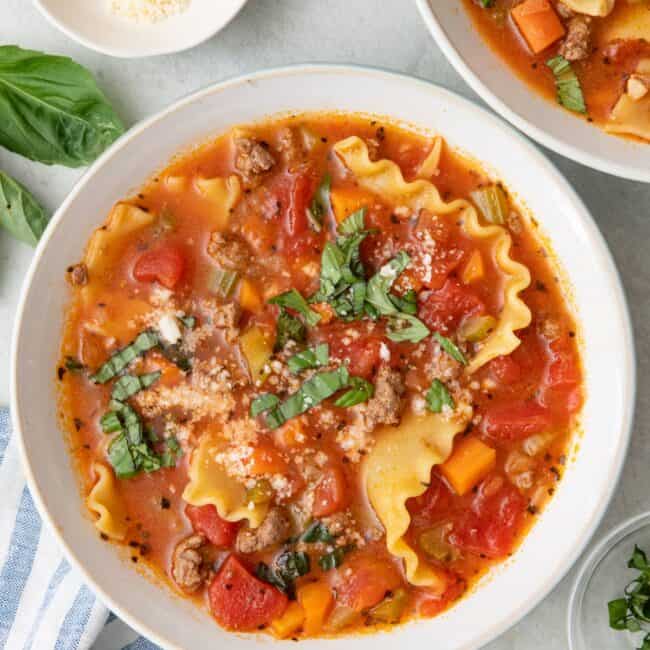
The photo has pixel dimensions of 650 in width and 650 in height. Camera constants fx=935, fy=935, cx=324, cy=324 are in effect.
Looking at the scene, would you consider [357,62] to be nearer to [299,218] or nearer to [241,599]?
[299,218]

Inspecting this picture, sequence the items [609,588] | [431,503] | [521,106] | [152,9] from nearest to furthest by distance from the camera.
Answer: [521,106], [431,503], [152,9], [609,588]

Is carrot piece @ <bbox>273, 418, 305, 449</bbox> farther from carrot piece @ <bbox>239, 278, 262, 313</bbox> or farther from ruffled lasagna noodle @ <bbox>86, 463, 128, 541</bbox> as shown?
ruffled lasagna noodle @ <bbox>86, 463, 128, 541</bbox>

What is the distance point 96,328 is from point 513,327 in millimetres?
2573

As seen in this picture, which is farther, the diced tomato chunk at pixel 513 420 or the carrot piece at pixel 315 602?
the carrot piece at pixel 315 602

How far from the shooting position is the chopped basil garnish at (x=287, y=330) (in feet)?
18.6

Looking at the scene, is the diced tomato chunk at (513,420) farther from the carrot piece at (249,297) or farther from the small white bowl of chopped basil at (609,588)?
the carrot piece at (249,297)

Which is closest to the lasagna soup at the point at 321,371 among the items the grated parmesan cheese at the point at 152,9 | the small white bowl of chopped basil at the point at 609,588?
the small white bowl of chopped basil at the point at 609,588

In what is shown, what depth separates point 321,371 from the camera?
18.7 feet

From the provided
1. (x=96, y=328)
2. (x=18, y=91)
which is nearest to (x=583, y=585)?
(x=96, y=328)

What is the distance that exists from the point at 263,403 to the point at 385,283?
104 centimetres

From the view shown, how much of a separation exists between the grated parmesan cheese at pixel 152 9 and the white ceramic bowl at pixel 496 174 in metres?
0.88

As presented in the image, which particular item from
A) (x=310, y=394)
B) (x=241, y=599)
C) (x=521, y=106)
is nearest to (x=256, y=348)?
(x=310, y=394)

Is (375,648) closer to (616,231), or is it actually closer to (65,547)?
(65,547)

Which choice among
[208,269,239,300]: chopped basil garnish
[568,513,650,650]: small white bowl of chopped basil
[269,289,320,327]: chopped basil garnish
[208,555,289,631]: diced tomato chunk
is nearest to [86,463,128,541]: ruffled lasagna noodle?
[208,555,289,631]: diced tomato chunk
